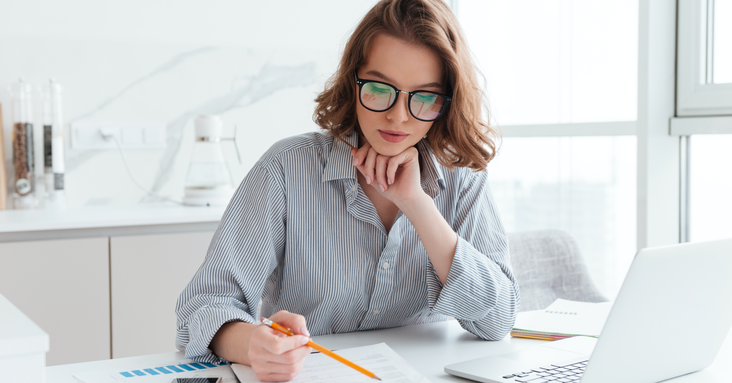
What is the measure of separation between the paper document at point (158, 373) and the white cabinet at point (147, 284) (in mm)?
1160

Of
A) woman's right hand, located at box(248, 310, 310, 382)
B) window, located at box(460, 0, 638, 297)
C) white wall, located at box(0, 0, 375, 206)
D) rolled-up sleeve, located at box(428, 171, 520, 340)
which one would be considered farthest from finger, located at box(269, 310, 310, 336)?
white wall, located at box(0, 0, 375, 206)

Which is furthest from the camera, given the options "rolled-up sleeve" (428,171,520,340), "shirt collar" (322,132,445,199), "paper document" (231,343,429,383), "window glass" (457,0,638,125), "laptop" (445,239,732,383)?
"window glass" (457,0,638,125)

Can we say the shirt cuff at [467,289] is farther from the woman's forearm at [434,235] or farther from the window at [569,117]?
the window at [569,117]

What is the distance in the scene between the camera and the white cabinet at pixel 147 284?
2.00 m

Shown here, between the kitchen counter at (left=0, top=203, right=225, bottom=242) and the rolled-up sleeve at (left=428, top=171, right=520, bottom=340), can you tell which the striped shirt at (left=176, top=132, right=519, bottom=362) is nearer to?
the rolled-up sleeve at (left=428, top=171, right=520, bottom=340)

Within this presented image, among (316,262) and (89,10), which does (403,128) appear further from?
(89,10)

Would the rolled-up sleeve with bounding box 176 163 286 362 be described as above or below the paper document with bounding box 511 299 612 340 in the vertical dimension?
above

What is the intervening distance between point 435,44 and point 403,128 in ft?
0.53

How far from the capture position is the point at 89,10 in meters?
2.36

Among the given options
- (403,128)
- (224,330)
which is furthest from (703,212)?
(224,330)

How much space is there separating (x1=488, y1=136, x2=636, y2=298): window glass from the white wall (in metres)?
0.93

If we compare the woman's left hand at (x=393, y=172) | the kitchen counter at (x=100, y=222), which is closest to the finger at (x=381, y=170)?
the woman's left hand at (x=393, y=172)

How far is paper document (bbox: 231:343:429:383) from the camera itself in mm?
847

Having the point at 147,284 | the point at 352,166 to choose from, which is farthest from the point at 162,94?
the point at 352,166
